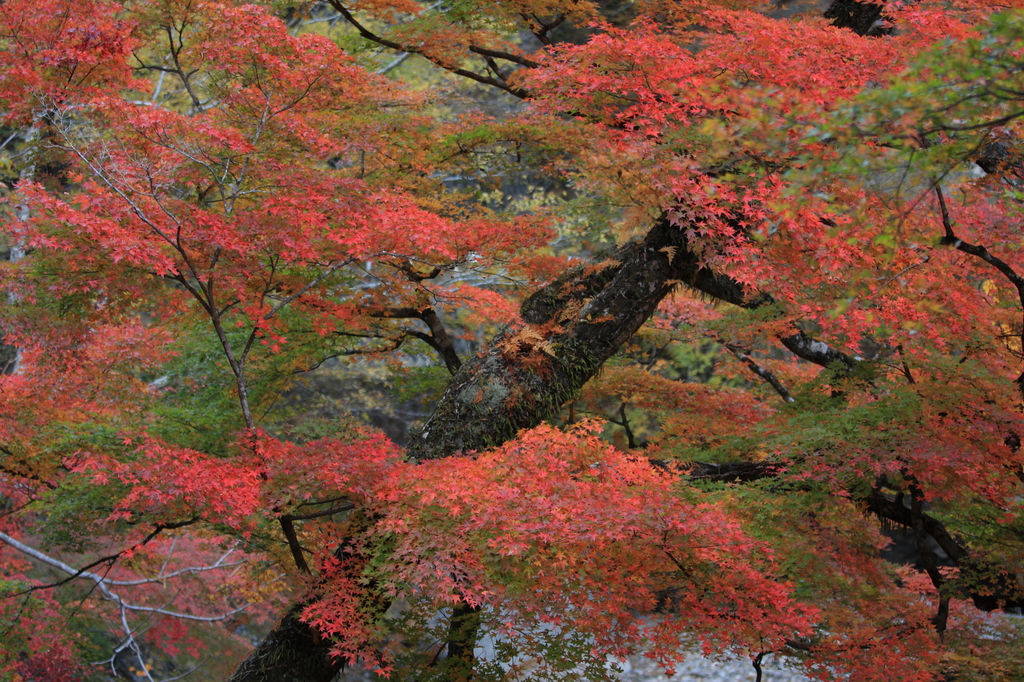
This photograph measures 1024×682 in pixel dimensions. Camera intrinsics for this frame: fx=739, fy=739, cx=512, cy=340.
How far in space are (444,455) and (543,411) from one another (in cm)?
104

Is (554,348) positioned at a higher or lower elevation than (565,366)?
higher

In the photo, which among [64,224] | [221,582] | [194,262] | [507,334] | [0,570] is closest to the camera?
[64,224]

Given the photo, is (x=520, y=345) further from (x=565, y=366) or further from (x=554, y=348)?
(x=565, y=366)

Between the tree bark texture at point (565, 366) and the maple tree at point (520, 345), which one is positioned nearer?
the maple tree at point (520, 345)

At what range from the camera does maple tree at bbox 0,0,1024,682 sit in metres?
4.98

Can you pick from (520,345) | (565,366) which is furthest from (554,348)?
(520,345)

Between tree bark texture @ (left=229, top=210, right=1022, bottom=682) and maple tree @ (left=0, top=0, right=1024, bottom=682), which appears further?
tree bark texture @ (left=229, top=210, right=1022, bottom=682)

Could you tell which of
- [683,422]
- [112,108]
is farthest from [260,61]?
[683,422]

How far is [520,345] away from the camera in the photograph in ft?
23.2

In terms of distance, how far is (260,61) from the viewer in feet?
18.7

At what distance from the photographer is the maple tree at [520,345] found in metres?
4.98

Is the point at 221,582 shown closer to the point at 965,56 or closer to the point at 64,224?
the point at 64,224

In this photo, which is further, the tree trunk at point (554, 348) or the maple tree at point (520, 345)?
the tree trunk at point (554, 348)

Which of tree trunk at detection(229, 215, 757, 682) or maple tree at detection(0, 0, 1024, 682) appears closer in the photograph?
maple tree at detection(0, 0, 1024, 682)
